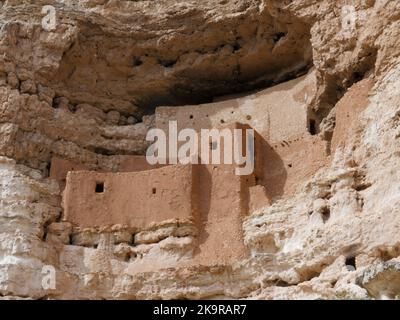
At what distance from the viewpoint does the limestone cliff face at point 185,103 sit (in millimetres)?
15633

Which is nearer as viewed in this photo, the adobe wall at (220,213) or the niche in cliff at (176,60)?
the adobe wall at (220,213)

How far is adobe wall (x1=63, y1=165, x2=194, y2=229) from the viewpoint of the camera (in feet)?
60.3

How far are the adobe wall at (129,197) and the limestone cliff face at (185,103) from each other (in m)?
0.26

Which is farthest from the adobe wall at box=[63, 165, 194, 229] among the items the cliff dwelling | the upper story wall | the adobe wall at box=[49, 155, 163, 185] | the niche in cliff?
the niche in cliff

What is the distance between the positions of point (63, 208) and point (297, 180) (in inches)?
182

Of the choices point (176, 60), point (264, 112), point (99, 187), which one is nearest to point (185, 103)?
point (176, 60)

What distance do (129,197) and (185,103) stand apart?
4.52 meters

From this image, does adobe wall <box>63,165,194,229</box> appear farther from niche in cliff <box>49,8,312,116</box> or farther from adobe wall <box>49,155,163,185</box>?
niche in cliff <box>49,8,312,116</box>

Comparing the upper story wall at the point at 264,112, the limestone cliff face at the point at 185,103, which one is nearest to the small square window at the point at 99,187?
the limestone cliff face at the point at 185,103

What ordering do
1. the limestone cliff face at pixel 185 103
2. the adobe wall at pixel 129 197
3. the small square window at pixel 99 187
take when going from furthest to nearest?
the small square window at pixel 99 187 < the adobe wall at pixel 129 197 < the limestone cliff face at pixel 185 103

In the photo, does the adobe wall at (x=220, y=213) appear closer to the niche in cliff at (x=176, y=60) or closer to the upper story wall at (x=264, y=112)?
the upper story wall at (x=264, y=112)

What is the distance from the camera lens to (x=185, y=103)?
2253 centimetres

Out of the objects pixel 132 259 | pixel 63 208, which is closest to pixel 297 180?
pixel 132 259

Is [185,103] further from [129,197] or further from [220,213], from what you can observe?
[220,213]
